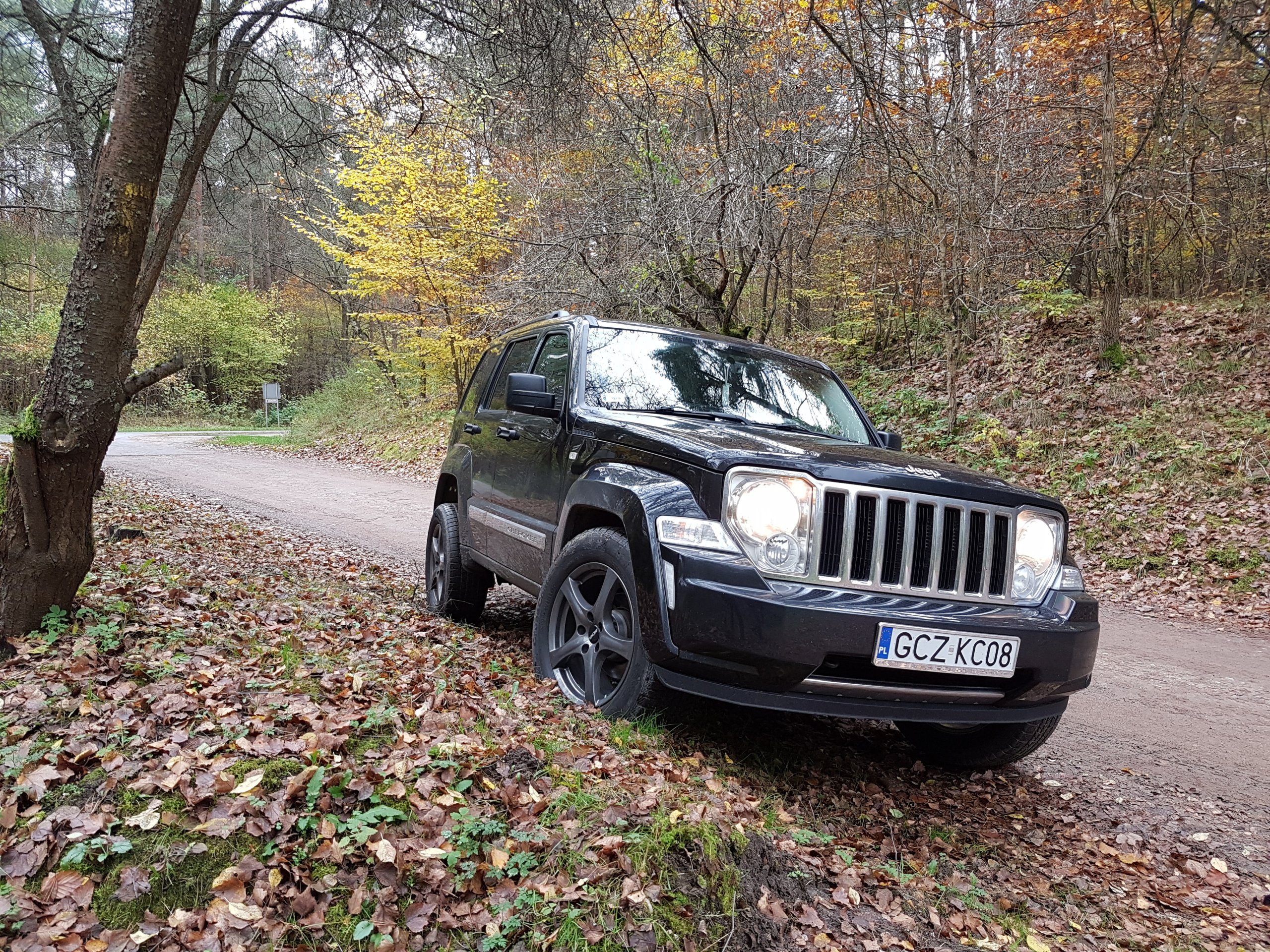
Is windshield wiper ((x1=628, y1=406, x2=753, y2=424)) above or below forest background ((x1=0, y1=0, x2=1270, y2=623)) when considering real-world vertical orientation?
below

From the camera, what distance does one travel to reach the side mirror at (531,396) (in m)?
4.11

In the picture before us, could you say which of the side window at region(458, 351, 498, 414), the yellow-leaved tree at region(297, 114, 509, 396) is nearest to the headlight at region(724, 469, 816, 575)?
the side window at region(458, 351, 498, 414)

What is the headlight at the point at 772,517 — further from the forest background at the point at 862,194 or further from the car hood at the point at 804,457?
the forest background at the point at 862,194

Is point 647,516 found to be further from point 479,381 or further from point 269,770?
point 479,381

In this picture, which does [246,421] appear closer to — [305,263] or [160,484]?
[305,263]

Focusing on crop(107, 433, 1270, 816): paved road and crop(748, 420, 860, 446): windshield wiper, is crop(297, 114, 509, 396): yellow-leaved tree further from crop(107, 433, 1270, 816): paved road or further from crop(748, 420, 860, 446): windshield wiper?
crop(748, 420, 860, 446): windshield wiper

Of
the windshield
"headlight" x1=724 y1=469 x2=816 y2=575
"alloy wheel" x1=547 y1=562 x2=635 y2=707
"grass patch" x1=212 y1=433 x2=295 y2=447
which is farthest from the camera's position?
"grass patch" x1=212 y1=433 x2=295 y2=447

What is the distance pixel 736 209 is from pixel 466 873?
9.52 m

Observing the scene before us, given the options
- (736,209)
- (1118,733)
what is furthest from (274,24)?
(1118,733)

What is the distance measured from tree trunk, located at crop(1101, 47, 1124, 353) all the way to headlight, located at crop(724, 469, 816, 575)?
10.4 metres

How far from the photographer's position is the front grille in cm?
291

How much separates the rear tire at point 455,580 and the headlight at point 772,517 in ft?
9.77

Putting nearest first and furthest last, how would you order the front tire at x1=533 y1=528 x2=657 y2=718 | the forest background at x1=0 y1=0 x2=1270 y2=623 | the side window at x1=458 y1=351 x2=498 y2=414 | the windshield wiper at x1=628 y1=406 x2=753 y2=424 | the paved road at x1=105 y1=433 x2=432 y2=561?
the front tire at x1=533 y1=528 x2=657 y2=718
the windshield wiper at x1=628 y1=406 x2=753 y2=424
the side window at x1=458 y1=351 x2=498 y2=414
the forest background at x1=0 y1=0 x2=1270 y2=623
the paved road at x1=105 y1=433 x2=432 y2=561

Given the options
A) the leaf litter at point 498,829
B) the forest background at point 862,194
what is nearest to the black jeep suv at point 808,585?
the leaf litter at point 498,829
